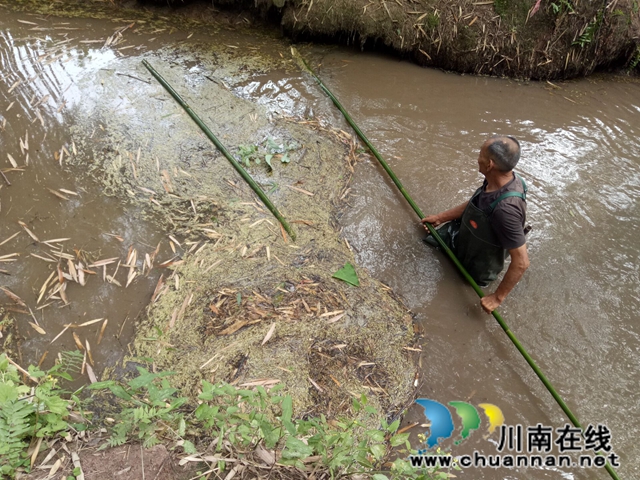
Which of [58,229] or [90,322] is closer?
[90,322]

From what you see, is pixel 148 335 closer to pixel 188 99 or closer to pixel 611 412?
pixel 188 99

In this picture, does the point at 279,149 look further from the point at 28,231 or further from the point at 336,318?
the point at 28,231

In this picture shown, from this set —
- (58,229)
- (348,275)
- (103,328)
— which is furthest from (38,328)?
(348,275)

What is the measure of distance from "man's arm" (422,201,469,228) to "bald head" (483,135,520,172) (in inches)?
26.9

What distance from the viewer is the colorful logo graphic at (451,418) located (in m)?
2.58

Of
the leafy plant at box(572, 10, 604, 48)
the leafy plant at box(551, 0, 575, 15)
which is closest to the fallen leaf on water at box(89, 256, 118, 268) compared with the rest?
the leafy plant at box(551, 0, 575, 15)

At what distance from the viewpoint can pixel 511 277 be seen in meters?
2.86

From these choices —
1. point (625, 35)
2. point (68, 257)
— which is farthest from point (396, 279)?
point (625, 35)

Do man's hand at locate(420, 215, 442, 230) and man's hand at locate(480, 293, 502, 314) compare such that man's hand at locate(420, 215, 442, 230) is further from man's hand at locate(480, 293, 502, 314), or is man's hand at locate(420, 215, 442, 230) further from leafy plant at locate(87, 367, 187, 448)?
leafy plant at locate(87, 367, 187, 448)

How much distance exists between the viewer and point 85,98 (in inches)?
169

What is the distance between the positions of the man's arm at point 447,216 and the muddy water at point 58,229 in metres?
2.25

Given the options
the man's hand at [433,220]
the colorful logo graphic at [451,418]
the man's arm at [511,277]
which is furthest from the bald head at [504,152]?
the colorful logo graphic at [451,418]

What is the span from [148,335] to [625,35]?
6853mm

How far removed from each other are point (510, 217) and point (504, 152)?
→ 0.44m
